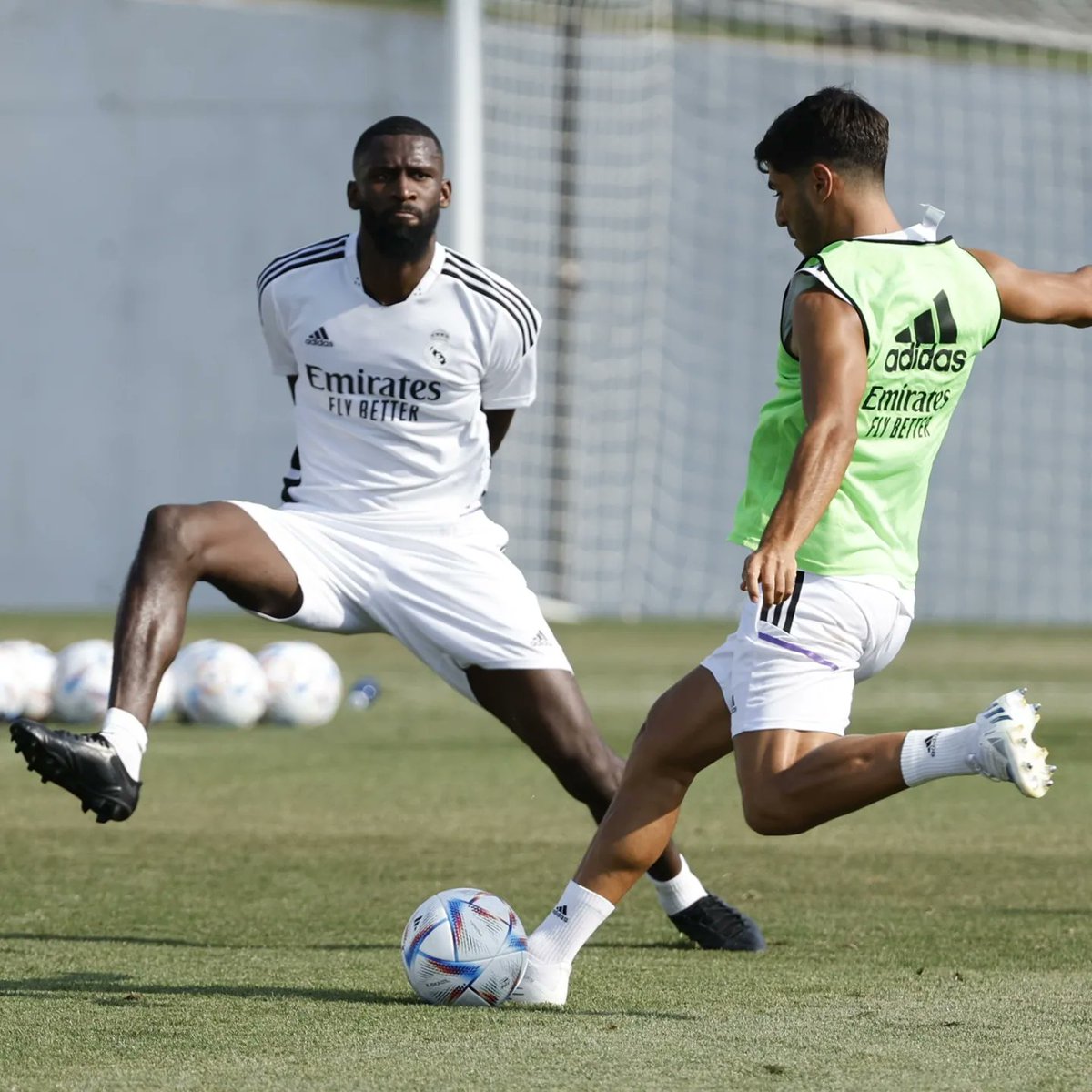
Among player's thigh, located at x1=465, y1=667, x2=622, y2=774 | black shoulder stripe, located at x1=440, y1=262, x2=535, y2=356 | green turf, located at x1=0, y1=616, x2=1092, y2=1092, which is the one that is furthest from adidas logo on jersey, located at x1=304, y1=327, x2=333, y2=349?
green turf, located at x1=0, y1=616, x2=1092, y2=1092

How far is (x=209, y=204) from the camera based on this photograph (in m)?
22.0

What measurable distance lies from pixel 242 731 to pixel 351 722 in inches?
31.9

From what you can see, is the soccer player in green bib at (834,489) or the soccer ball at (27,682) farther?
the soccer ball at (27,682)

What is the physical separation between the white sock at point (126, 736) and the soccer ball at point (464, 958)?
776mm

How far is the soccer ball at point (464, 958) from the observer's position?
4.69 m

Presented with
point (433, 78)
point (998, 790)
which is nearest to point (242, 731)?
point (998, 790)

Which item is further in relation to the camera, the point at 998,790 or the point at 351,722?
the point at 351,722

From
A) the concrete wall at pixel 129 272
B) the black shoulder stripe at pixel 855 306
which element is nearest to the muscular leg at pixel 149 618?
the black shoulder stripe at pixel 855 306

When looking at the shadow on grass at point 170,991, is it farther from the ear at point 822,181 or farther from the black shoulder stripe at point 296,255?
the black shoulder stripe at point 296,255

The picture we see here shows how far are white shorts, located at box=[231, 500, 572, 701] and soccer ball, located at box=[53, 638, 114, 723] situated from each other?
5.36 m

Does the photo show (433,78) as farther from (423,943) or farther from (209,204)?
(423,943)

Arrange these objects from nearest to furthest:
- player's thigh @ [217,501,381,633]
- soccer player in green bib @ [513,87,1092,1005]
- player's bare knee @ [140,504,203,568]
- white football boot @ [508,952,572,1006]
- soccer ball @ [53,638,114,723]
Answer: soccer player in green bib @ [513,87,1092,1005]
white football boot @ [508,952,572,1006]
player's bare knee @ [140,504,203,568]
player's thigh @ [217,501,381,633]
soccer ball @ [53,638,114,723]

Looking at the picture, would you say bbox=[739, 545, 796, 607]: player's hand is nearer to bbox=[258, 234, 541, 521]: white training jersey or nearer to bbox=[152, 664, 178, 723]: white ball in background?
bbox=[258, 234, 541, 521]: white training jersey

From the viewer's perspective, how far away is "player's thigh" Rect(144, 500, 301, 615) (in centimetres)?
536
